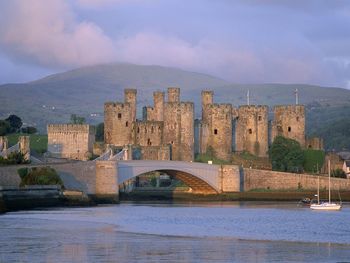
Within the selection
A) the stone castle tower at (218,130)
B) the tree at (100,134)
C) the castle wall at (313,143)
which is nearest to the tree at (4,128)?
the tree at (100,134)

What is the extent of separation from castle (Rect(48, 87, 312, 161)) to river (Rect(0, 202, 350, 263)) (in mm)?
16845

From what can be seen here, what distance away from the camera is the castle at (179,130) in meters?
69.4

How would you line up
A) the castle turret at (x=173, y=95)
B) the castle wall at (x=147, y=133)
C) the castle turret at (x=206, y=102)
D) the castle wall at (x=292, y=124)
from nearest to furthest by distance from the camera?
1. the castle wall at (x=147, y=133)
2. the castle turret at (x=206, y=102)
3. the castle turret at (x=173, y=95)
4. the castle wall at (x=292, y=124)

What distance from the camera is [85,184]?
5872 centimetres

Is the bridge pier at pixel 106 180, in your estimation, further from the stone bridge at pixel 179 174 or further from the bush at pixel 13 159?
the bush at pixel 13 159

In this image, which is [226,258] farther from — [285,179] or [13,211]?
[285,179]

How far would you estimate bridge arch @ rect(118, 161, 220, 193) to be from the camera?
200 ft

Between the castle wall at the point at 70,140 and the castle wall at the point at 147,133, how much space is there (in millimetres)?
2658

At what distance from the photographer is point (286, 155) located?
225 feet

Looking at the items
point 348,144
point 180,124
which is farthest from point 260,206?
point 348,144

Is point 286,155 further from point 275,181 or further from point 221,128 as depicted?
point 221,128

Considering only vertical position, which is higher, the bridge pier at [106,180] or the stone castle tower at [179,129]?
the stone castle tower at [179,129]

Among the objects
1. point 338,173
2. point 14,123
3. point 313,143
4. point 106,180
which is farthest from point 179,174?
point 14,123

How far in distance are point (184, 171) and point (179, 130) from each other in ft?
24.1
